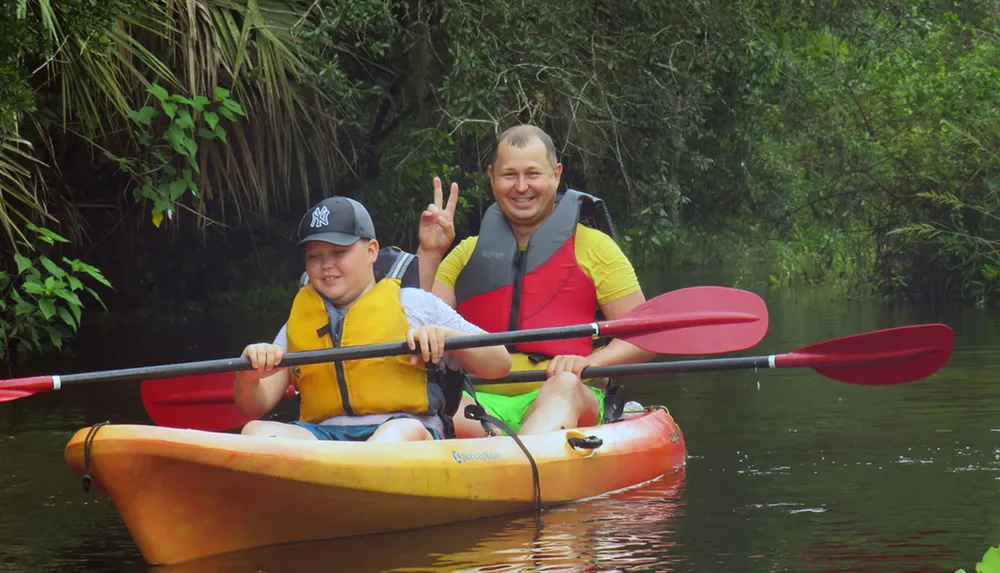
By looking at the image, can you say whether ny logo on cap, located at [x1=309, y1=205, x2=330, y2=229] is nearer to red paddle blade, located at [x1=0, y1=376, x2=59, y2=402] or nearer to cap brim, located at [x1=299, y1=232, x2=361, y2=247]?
cap brim, located at [x1=299, y1=232, x2=361, y2=247]

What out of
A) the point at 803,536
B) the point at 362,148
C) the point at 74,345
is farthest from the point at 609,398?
the point at 74,345

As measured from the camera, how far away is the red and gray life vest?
614 centimetres

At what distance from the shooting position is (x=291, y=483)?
15.1 ft

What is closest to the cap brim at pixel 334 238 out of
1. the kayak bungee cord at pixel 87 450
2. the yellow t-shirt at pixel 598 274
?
the kayak bungee cord at pixel 87 450

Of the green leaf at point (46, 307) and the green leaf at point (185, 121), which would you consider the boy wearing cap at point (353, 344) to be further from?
the green leaf at point (185, 121)

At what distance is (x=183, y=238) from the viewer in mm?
14961

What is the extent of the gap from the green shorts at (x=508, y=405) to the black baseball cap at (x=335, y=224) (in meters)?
1.08

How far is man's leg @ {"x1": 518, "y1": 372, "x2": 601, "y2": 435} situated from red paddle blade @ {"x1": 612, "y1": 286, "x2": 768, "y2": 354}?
274 millimetres

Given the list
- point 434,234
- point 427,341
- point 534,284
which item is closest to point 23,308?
point 434,234

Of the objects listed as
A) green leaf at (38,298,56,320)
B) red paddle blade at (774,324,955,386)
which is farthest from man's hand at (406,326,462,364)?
green leaf at (38,298,56,320)

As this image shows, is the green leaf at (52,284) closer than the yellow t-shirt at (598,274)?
No

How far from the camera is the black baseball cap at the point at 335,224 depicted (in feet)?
16.3

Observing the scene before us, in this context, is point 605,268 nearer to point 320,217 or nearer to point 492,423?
point 492,423

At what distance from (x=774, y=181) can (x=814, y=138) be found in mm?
595
